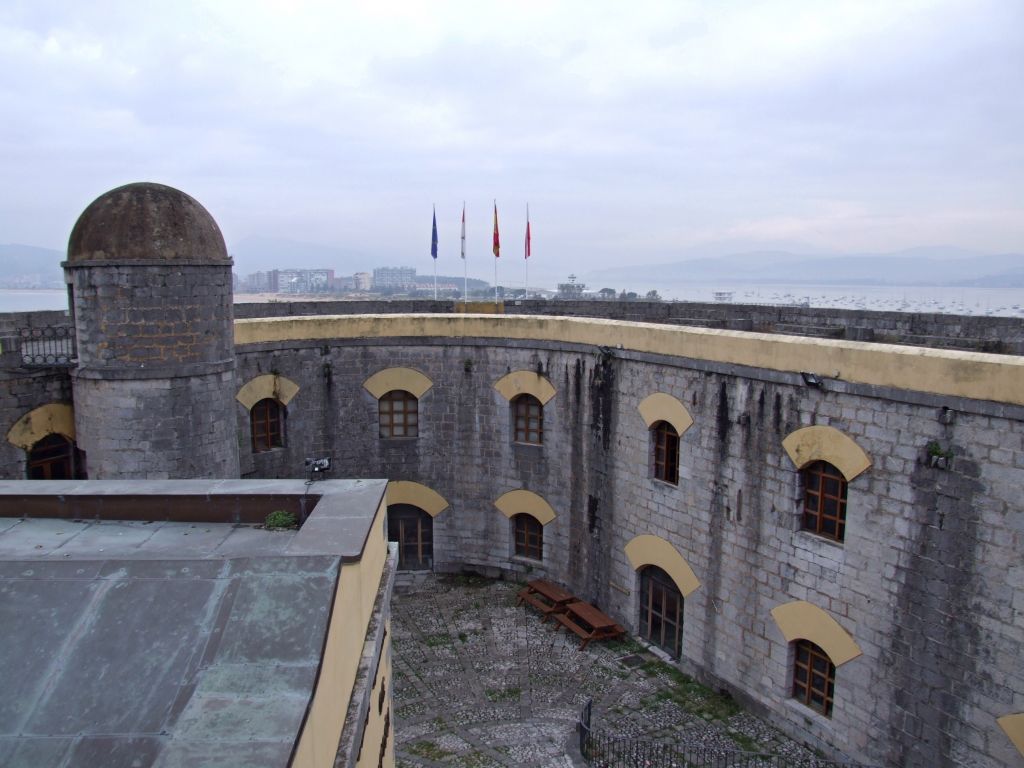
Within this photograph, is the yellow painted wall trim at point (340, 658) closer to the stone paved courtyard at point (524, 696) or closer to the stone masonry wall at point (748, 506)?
the stone paved courtyard at point (524, 696)

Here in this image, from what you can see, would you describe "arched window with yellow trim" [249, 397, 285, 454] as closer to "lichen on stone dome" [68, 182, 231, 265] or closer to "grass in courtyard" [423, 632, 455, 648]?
"lichen on stone dome" [68, 182, 231, 265]

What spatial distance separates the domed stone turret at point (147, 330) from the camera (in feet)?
42.3

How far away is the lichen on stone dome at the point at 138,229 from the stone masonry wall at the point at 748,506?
12.6ft

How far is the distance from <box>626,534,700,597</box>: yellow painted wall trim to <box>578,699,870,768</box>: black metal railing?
2.88m

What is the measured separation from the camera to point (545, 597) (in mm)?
17281

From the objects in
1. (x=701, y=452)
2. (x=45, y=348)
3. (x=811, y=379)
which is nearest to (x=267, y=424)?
(x=45, y=348)

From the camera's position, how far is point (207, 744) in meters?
4.39

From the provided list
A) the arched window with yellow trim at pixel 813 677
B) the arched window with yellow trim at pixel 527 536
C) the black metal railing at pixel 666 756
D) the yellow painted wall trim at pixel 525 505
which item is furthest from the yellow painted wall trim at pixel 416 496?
the arched window with yellow trim at pixel 813 677

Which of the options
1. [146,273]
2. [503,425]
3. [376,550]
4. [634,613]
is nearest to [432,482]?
[503,425]

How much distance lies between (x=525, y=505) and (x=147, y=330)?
8900 millimetres

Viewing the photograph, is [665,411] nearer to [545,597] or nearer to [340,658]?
[545,597]

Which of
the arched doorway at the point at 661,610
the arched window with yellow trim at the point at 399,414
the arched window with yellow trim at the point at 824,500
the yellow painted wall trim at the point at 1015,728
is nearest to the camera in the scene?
the yellow painted wall trim at the point at 1015,728

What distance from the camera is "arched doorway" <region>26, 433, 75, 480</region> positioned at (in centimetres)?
1431

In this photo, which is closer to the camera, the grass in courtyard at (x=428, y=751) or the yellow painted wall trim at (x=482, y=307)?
the grass in courtyard at (x=428, y=751)
